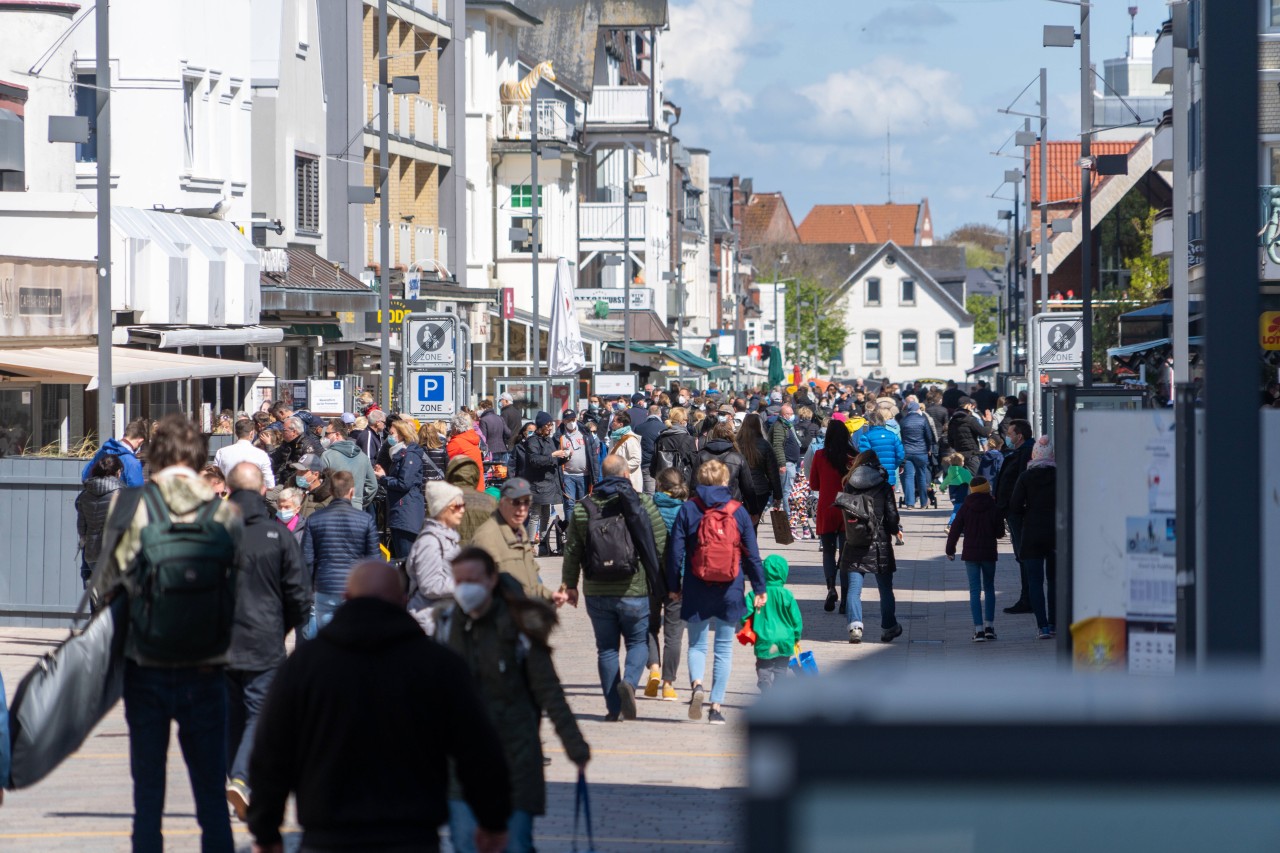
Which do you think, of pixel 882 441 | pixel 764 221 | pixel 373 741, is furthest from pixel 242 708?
pixel 764 221

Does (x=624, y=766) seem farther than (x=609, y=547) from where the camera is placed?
No

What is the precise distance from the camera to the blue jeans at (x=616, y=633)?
1188cm

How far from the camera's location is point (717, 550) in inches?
468

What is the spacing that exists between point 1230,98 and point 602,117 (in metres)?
65.6

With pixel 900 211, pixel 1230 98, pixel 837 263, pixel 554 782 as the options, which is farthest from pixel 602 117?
pixel 900 211

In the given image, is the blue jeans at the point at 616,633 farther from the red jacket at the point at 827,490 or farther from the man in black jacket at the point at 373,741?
the man in black jacket at the point at 373,741

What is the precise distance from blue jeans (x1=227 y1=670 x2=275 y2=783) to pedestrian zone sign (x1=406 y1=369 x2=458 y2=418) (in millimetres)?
11976

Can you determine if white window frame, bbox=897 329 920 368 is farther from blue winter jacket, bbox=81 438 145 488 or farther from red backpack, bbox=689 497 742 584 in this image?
red backpack, bbox=689 497 742 584

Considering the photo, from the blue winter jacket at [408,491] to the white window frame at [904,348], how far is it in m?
120

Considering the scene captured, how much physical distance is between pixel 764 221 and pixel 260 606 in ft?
480

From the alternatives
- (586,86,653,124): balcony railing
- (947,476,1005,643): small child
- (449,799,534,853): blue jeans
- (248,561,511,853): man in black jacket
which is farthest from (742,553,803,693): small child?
(586,86,653,124): balcony railing

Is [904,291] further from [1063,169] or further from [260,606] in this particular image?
[260,606]

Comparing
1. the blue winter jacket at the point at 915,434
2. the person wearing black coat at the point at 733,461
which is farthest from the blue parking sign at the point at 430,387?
the blue winter jacket at the point at 915,434

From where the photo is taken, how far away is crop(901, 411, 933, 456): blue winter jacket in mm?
29734
